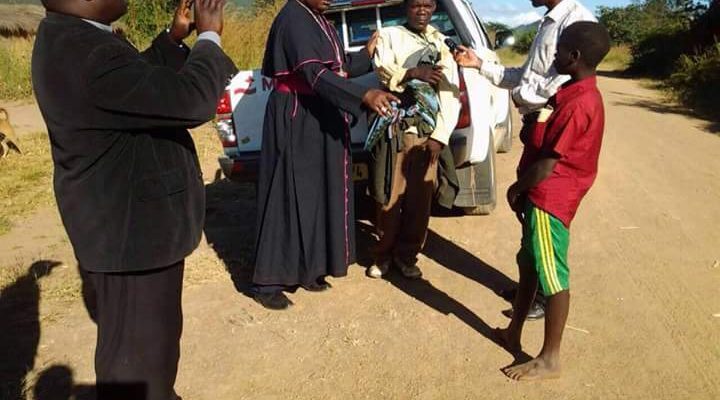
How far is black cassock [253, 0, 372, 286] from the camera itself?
135 inches

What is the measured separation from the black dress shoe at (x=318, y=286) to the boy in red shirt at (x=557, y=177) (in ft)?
4.63

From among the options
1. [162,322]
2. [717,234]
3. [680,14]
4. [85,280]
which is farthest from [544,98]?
[680,14]

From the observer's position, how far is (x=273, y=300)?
379 centimetres

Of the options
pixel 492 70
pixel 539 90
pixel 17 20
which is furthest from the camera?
pixel 17 20

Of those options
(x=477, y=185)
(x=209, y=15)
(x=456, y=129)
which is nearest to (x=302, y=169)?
(x=456, y=129)

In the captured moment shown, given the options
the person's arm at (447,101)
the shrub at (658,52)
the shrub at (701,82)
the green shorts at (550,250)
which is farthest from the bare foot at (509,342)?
the shrub at (658,52)

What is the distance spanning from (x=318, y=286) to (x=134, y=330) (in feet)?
6.62

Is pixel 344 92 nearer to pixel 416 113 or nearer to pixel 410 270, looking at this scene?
pixel 416 113

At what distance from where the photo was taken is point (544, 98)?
297 cm

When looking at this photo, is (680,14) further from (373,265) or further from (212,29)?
(212,29)

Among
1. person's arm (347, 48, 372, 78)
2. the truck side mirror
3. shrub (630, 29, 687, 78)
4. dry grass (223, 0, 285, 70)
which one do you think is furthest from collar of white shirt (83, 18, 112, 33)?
shrub (630, 29, 687, 78)

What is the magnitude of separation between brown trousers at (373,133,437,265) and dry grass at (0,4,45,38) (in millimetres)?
16625

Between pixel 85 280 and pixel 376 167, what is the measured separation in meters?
2.20

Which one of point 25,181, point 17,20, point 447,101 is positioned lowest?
point 25,181
